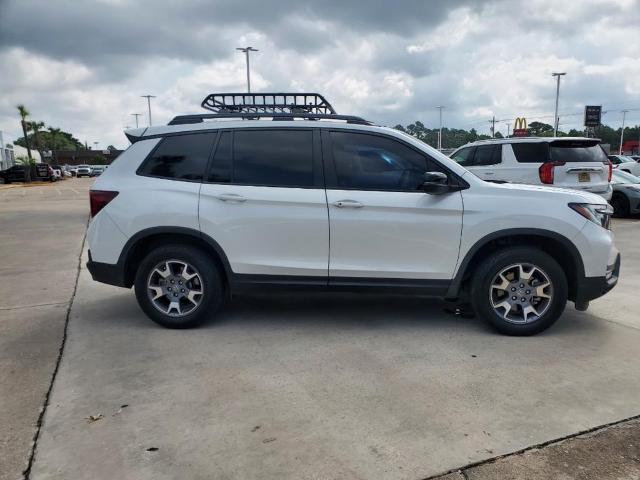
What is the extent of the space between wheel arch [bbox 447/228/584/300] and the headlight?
0.27 meters

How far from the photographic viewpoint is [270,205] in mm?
4395

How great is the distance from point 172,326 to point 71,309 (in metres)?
1.42

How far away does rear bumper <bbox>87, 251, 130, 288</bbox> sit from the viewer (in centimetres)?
461

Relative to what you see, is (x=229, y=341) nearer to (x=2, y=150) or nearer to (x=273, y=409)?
(x=273, y=409)

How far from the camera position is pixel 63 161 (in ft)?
355

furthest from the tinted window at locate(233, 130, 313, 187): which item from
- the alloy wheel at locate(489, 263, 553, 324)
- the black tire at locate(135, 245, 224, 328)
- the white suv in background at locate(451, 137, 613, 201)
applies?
the white suv in background at locate(451, 137, 613, 201)

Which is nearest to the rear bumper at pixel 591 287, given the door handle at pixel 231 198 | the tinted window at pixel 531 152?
the door handle at pixel 231 198

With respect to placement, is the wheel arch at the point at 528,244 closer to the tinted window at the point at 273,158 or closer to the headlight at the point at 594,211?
the headlight at the point at 594,211

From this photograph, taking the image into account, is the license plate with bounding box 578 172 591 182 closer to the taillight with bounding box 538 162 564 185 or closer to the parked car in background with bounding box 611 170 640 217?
the taillight with bounding box 538 162 564 185

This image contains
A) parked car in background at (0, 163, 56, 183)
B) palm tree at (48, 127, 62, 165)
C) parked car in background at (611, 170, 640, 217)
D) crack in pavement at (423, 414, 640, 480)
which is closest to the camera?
crack in pavement at (423, 414, 640, 480)

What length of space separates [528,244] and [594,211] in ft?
1.98

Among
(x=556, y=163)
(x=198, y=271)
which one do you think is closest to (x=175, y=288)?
(x=198, y=271)

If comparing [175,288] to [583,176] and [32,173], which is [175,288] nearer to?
[583,176]

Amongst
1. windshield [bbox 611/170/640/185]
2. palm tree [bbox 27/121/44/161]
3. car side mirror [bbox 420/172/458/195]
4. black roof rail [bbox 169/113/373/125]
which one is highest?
palm tree [bbox 27/121/44/161]
